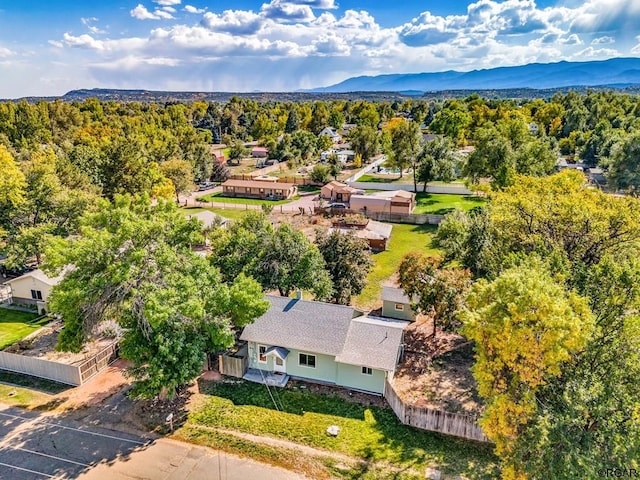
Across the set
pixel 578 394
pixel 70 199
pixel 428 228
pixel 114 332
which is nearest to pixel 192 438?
pixel 114 332

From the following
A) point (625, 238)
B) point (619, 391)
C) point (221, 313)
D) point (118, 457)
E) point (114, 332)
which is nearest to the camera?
point (619, 391)

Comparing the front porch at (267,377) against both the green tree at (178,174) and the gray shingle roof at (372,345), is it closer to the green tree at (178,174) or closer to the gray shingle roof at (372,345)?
the gray shingle roof at (372,345)

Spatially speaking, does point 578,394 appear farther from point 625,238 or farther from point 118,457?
point 118,457

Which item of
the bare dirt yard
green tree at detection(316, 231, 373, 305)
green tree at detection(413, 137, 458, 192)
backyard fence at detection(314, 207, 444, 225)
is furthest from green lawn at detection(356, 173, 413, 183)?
the bare dirt yard

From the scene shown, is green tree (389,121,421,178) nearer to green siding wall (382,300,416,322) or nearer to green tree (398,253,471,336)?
green siding wall (382,300,416,322)

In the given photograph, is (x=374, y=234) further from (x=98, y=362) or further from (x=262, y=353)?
(x=98, y=362)

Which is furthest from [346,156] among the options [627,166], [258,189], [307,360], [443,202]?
[307,360]
